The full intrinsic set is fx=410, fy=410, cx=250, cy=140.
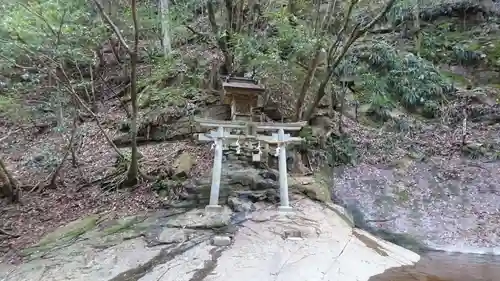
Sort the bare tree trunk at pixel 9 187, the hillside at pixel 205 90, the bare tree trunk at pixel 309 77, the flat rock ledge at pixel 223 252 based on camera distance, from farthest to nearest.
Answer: the bare tree trunk at pixel 309 77, the hillside at pixel 205 90, the bare tree trunk at pixel 9 187, the flat rock ledge at pixel 223 252

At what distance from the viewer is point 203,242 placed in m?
6.54

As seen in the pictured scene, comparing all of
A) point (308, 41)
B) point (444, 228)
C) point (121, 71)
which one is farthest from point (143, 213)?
point (121, 71)

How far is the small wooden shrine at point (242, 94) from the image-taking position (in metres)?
8.83

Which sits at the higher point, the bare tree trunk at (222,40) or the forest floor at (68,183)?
the bare tree trunk at (222,40)

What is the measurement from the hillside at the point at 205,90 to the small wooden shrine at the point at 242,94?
3.86 ft

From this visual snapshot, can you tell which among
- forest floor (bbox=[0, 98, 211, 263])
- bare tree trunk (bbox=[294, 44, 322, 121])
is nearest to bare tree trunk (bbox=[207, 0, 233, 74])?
bare tree trunk (bbox=[294, 44, 322, 121])

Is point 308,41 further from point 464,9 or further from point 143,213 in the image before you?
point 464,9

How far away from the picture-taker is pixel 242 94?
8961 millimetres

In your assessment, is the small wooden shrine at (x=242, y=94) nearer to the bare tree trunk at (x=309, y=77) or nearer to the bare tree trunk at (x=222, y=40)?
the bare tree trunk at (x=309, y=77)

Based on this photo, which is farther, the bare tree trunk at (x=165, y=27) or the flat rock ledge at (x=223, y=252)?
the bare tree trunk at (x=165, y=27)

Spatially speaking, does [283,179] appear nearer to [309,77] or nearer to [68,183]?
[309,77]

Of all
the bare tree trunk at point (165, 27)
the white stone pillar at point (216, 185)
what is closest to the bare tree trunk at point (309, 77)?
the white stone pillar at point (216, 185)

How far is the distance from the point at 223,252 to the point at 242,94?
3.86 metres

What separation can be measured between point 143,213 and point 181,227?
111 centimetres
